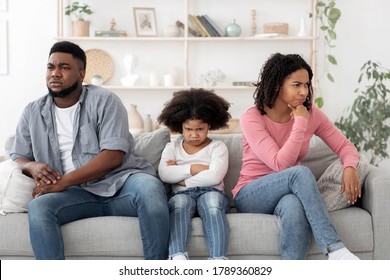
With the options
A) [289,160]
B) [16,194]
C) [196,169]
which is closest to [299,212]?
[289,160]

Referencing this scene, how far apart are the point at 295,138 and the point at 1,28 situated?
153 inches

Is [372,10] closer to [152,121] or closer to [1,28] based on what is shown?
[152,121]

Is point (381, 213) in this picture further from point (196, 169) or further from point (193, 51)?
point (193, 51)

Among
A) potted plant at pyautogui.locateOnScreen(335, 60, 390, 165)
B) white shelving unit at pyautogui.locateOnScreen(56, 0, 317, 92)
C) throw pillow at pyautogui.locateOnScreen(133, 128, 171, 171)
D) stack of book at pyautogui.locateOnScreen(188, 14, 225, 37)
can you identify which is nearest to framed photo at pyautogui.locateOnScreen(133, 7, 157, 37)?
white shelving unit at pyautogui.locateOnScreen(56, 0, 317, 92)

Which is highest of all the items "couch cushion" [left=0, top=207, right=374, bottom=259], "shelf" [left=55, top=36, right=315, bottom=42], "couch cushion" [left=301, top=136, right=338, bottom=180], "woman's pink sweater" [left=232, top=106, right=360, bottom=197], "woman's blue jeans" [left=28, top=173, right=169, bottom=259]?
"shelf" [left=55, top=36, right=315, bottom=42]

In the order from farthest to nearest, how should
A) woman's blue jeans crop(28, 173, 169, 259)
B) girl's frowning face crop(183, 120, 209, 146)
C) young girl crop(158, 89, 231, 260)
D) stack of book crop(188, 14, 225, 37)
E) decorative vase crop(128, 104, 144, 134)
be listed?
stack of book crop(188, 14, 225, 37), decorative vase crop(128, 104, 144, 134), girl's frowning face crop(183, 120, 209, 146), young girl crop(158, 89, 231, 260), woman's blue jeans crop(28, 173, 169, 259)

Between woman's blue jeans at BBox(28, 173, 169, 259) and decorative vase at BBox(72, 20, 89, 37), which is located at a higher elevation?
decorative vase at BBox(72, 20, 89, 37)

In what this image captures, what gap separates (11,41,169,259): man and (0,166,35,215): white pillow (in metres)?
0.05

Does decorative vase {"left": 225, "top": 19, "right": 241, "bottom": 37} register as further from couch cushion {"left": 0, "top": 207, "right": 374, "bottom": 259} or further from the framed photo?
couch cushion {"left": 0, "top": 207, "right": 374, "bottom": 259}

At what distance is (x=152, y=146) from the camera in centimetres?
305

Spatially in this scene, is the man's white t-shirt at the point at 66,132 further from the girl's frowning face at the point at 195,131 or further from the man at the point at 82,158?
the girl's frowning face at the point at 195,131

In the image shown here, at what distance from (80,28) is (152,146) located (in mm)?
2790

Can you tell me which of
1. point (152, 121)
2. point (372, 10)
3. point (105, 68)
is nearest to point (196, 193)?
point (152, 121)

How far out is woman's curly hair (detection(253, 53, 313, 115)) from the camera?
2.76 metres
